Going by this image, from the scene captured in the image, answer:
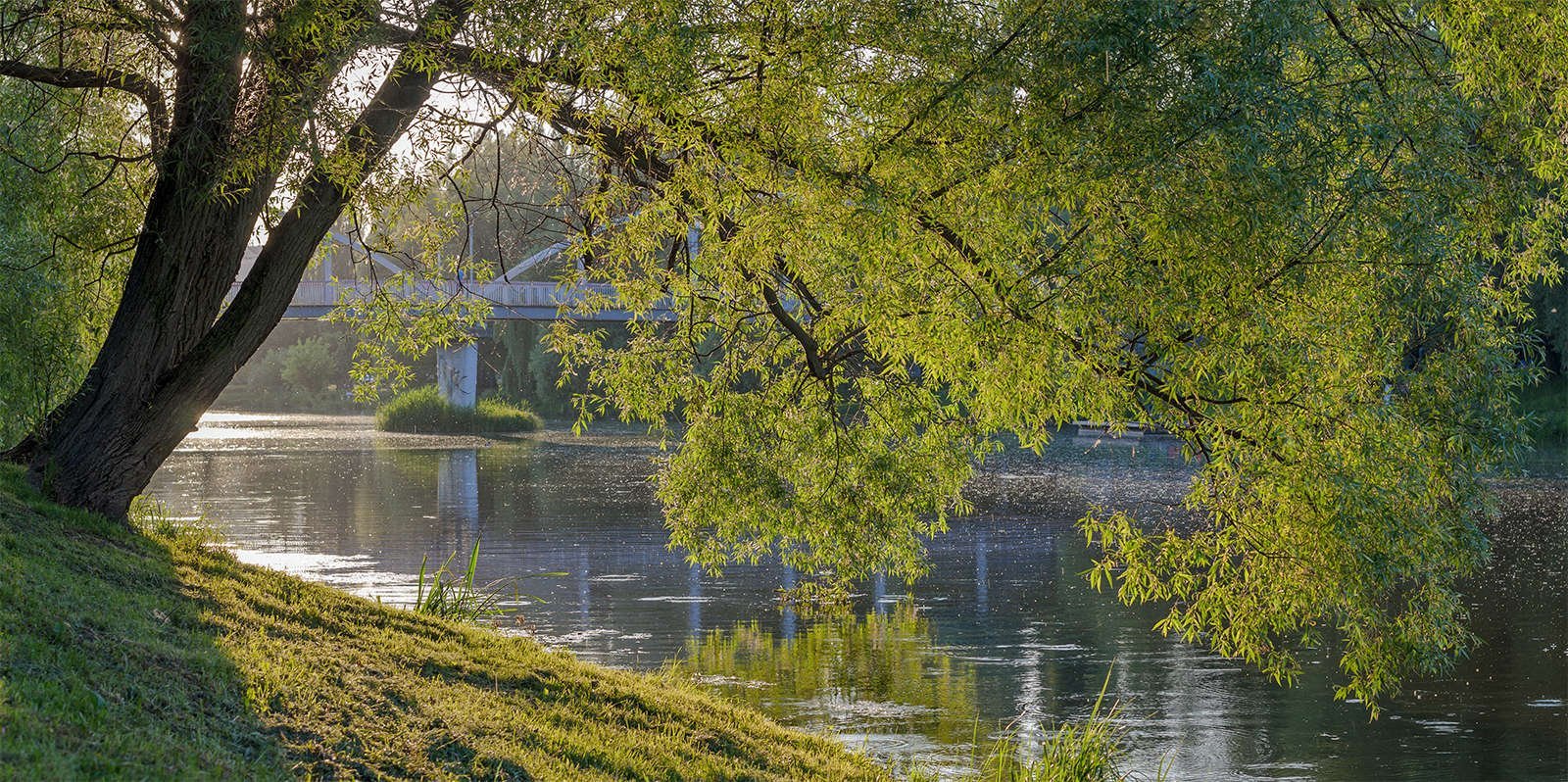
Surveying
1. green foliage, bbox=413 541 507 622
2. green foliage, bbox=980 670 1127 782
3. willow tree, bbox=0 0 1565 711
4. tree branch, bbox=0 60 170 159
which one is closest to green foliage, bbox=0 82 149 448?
tree branch, bbox=0 60 170 159

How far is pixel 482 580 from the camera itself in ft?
57.1

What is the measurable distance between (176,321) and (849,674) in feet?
20.3

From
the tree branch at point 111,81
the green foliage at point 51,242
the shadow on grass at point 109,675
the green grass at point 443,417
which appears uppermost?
the tree branch at point 111,81

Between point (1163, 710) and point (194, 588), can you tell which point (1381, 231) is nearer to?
point (1163, 710)

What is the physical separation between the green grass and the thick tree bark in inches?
1514

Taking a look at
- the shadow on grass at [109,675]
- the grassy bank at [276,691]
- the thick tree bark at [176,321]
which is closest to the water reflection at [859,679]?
the grassy bank at [276,691]

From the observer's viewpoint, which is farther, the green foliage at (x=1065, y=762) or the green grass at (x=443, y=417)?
the green grass at (x=443, y=417)

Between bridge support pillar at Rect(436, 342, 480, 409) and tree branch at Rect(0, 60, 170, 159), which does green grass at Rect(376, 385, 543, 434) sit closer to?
bridge support pillar at Rect(436, 342, 480, 409)

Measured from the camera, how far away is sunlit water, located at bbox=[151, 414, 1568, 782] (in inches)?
428

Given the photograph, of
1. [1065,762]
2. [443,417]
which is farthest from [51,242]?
[443,417]

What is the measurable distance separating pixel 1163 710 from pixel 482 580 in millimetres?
8717

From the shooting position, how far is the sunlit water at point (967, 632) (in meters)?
10.9

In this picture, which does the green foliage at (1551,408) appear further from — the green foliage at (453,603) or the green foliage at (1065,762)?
the green foliage at (1065,762)

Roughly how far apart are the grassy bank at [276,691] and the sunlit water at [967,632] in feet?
7.08
